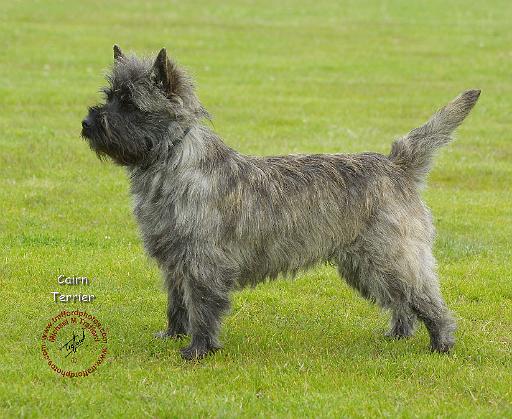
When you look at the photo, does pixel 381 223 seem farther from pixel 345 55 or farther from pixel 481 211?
pixel 345 55

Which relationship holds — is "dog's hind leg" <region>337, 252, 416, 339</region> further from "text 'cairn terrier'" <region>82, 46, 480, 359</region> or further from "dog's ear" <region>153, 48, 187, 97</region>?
"dog's ear" <region>153, 48, 187, 97</region>

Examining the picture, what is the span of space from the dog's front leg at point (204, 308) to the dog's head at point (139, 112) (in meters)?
1.11

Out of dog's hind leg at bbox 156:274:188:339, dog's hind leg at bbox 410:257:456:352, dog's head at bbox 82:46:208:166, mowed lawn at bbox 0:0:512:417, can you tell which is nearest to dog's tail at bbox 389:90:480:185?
dog's hind leg at bbox 410:257:456:352

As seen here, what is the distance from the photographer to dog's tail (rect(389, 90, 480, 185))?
26.8ft

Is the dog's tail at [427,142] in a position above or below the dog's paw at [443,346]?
above

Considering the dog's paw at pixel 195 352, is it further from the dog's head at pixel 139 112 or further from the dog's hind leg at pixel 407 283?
the dog's head at pixel 139 112

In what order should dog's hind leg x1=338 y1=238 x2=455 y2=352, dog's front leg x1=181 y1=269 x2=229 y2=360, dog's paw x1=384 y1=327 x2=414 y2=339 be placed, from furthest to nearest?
dog's paw x1=384 y1=327 x2=414 y2=339
dog's hind leg x1=338 y1=238 x2=455 y2=352
dog's front leg x1=181 y1=269 x2=229 y2=360

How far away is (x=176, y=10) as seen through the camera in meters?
38.3

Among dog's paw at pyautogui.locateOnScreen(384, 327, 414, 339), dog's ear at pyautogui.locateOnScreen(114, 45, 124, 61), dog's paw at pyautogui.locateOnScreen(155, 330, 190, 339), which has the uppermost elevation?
dog's ear at pyautogui.locateOnScreen(114, 45, 124, 61)

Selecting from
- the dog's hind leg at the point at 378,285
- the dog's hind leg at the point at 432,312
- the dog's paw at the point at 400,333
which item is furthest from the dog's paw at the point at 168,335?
the dog's hind leg at the point at 432,312

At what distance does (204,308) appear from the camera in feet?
24.6

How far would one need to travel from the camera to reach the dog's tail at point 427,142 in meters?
8.16

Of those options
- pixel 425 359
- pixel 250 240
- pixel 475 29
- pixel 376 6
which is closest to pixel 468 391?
pixel 425 359

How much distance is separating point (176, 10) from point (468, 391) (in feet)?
109
